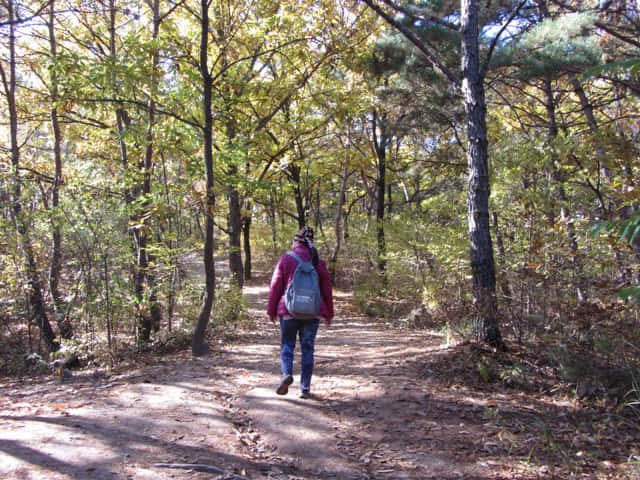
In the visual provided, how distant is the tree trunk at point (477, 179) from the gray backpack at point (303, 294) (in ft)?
7.22

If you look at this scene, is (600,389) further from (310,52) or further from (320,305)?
(310,52)

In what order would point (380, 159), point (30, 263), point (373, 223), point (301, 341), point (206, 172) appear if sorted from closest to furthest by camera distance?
1. point (301, 341)
2. point (206, 172)
3. point (30, 263)
4. point (373, 223)
5. point (380, 159)

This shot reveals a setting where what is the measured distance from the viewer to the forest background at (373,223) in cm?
491

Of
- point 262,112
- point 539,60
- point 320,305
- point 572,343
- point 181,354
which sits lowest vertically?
point 181,354

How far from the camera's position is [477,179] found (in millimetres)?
5320

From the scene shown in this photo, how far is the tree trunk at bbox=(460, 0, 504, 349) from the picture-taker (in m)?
5.18

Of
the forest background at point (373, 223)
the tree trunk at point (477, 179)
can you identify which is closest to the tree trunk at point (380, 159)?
the forest background at point (373, 223)

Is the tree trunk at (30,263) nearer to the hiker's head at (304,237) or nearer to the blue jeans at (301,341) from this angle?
the blue jeans at (301,341)

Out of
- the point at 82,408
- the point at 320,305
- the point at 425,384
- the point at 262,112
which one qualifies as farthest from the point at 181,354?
the point at 262,112

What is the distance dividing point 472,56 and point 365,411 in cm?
472

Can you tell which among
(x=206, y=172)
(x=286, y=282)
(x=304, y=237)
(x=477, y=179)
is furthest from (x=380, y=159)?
(x=286, y=282)

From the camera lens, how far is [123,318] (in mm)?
7121

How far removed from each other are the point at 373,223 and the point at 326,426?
1051 cm

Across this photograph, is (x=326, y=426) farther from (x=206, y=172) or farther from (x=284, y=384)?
(x=206, y=172)
